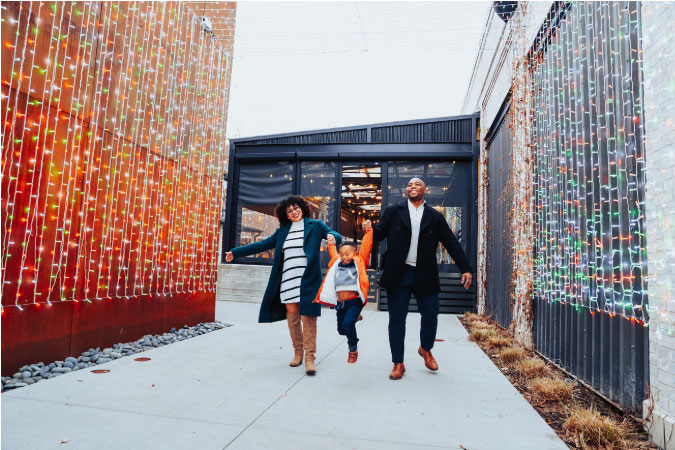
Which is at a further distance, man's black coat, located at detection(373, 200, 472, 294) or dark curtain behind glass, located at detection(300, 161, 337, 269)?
dark curtain behind glass, located at detection(300, 161, 337, 269)

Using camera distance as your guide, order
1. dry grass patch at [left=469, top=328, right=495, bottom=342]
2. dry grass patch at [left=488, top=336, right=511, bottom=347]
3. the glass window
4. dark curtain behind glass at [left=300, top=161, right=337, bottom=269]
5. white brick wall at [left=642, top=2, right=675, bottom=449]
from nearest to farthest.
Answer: white brick wall at [left=642, top=2, right=675, bottom=449]
dry grass patch at [left=488, top=336, right=511, bottom=347]
dry grass patch at [left=469, top=328, right=495, bottom=342]
dark curtain behind glass at [left=300, top=161, right=337, bottom=269]
the glass window

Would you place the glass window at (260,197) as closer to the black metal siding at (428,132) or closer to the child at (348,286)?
the black metal siding at (428,132)

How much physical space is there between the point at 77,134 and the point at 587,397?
4825mm

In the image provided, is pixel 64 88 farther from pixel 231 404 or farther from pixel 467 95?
pixel 467 95

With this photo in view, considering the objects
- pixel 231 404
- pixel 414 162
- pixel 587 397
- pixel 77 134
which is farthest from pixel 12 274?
pixel 414 162

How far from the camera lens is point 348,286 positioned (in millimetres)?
3887

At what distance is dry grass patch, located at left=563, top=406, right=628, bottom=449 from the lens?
90.4 inches

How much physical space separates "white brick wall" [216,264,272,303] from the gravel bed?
10.1ft

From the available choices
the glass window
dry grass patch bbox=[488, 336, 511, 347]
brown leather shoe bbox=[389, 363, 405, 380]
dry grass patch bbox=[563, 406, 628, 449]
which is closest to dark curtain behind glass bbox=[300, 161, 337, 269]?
the glass window

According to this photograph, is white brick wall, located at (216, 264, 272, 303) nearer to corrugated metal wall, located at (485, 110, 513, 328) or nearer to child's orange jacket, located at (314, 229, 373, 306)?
corrugated metal wall, located at (485, 110, 513, 328)

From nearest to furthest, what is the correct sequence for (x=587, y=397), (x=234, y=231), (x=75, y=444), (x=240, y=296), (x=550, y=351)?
(x=75, y=444) → (x=587, y=397) → (x=550, y=351) → (x=240, y=296) → (x=234, y=231)

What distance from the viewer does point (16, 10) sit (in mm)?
3383

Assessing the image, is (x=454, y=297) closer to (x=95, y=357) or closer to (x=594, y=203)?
(x=594, y=203)

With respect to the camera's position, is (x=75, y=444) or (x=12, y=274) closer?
(x=75, y=444)
